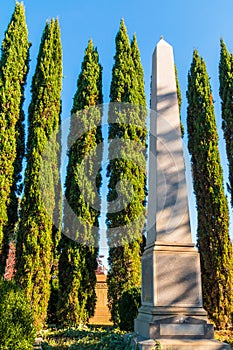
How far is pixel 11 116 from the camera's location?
37.3 feet

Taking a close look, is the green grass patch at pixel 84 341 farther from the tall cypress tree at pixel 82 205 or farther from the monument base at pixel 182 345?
the tall cypress tree at pixel 82 205

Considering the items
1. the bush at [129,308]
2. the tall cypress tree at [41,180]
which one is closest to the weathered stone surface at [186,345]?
the bush at [129,308]

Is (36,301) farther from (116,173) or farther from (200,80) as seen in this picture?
(200,80)

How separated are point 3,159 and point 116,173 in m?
3.82

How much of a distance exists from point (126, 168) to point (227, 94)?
5015mm

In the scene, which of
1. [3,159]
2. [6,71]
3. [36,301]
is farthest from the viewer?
[6,71]

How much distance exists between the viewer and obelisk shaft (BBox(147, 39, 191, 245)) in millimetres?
5277

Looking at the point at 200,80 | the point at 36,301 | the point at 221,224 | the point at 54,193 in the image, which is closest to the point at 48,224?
the point at 54,193

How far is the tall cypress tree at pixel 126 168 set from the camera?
10.1m

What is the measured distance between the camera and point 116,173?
11.1 meters

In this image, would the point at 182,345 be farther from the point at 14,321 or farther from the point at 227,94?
the point at 227,94

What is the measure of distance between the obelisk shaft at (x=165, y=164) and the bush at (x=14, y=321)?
2228mm

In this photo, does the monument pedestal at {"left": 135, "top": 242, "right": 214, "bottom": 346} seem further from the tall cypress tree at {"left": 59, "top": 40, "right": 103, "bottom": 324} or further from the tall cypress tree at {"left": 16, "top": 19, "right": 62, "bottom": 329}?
the tall cypress tree at {"left": 16, "top": 19, "right": 62, "bottom": 329}

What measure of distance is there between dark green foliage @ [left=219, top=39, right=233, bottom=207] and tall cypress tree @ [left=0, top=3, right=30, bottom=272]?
7.55 metres
